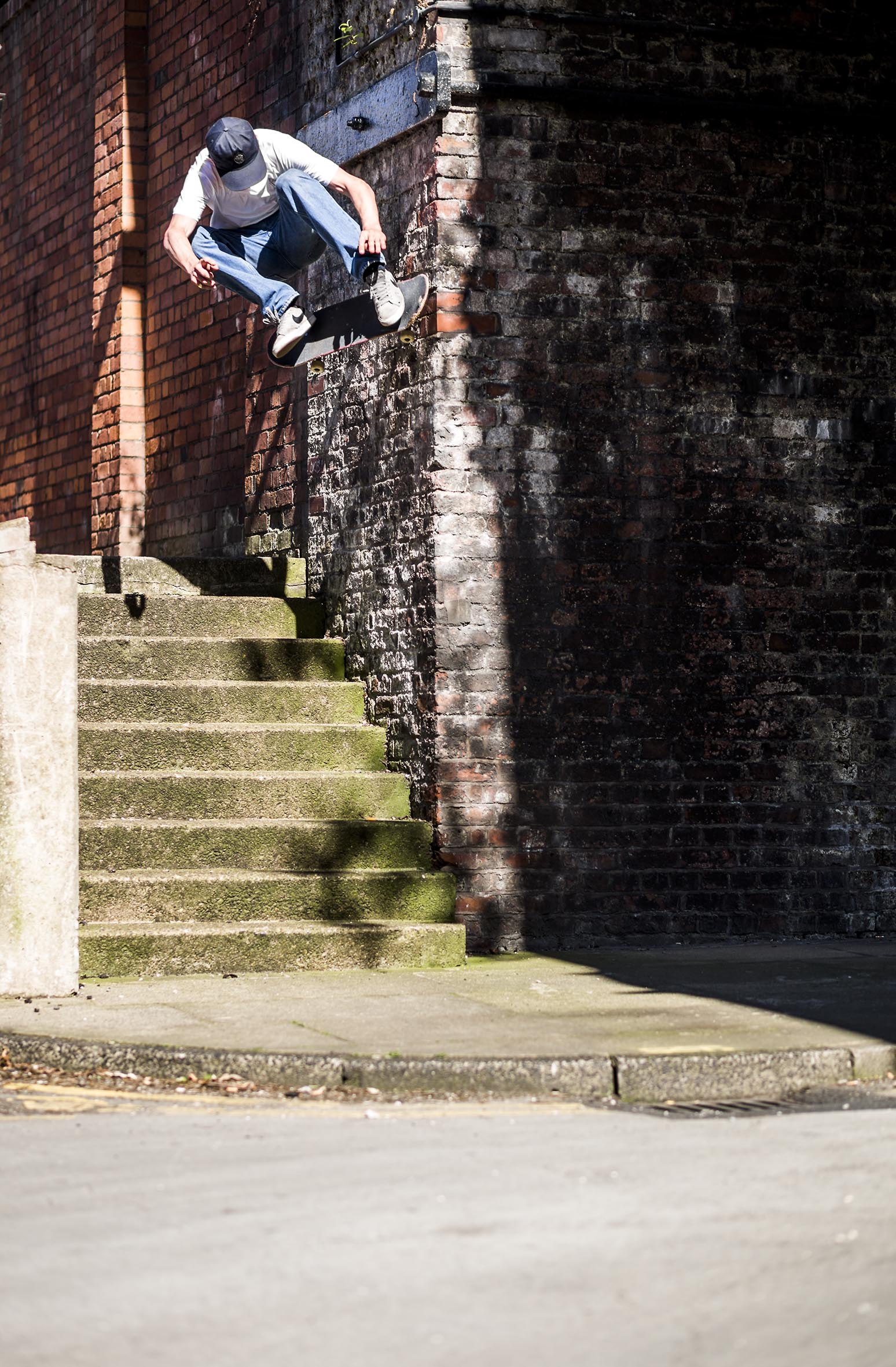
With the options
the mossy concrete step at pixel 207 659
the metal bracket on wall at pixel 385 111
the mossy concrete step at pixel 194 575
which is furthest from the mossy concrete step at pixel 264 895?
the metal bracket on wall at pixel 385 111

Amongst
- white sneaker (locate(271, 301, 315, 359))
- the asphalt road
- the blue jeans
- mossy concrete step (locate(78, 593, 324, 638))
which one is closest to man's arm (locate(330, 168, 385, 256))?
the blue jeans

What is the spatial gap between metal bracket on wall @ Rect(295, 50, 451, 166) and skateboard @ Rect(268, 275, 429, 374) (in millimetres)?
796

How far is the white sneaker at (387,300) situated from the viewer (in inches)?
372

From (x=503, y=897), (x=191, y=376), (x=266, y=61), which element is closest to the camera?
(x=503, y=897)

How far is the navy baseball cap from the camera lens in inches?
388

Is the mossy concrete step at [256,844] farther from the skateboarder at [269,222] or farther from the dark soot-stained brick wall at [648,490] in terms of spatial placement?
the skateboarder at [269,222]

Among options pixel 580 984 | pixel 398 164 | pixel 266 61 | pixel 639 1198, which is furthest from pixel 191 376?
pixel 639 1198

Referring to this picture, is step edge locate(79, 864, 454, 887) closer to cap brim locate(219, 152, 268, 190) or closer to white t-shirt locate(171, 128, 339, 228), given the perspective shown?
white t-shirt locate(171, 128, 339, 228)

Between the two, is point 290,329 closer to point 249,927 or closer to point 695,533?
point 695,533

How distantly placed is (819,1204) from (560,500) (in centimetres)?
531

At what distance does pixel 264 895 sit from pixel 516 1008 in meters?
1.71

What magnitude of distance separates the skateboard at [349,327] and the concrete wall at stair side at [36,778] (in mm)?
2433

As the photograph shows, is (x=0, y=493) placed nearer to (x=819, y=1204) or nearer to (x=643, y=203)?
(x=643, y=203)

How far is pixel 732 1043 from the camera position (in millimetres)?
6746
